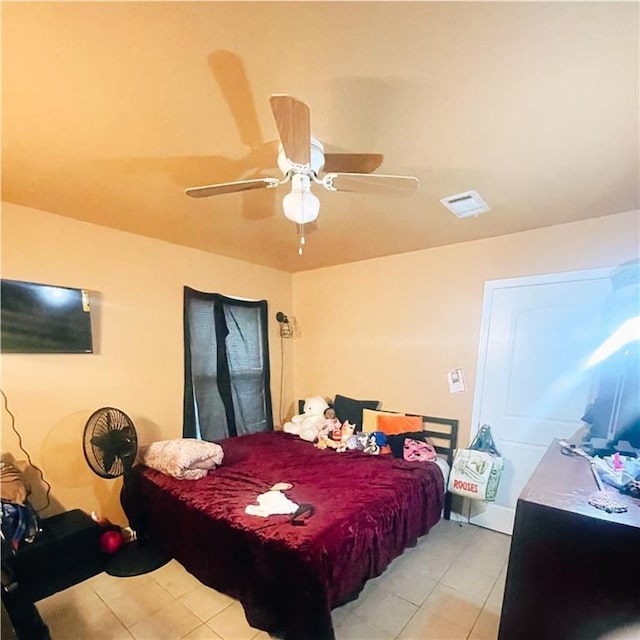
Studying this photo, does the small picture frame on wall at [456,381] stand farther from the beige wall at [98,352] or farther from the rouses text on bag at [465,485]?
the beige wall at [98,352]

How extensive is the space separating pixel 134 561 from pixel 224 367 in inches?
63.8

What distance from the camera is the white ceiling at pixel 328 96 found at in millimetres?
995

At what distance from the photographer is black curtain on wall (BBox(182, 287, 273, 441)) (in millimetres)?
3158

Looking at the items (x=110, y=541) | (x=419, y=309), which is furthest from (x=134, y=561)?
(x=419, y=309)

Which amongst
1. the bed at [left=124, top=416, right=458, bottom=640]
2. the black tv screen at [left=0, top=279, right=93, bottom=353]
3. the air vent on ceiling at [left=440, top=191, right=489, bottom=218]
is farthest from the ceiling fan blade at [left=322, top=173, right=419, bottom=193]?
the black tv screen at [left=0, top=279, right=93, bottom=353]

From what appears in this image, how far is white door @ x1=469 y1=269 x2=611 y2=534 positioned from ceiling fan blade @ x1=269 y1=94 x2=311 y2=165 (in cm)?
225

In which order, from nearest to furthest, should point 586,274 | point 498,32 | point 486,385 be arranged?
point 498,32
point 586,274
point 486,385

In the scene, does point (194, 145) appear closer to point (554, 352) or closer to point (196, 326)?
point (196, 326)

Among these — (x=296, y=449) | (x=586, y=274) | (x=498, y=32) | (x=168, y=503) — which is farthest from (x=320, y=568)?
(x=586, y=274)

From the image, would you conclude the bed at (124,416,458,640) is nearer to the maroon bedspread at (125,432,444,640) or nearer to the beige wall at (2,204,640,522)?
the maroon bedspread at (125,432,444,640)

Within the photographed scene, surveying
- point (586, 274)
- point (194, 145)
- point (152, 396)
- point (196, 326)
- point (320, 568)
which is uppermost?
point (194, 145)

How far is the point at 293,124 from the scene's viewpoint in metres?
1.11

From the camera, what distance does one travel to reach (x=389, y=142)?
1.55 meters

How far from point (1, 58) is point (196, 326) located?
229 centimetres
